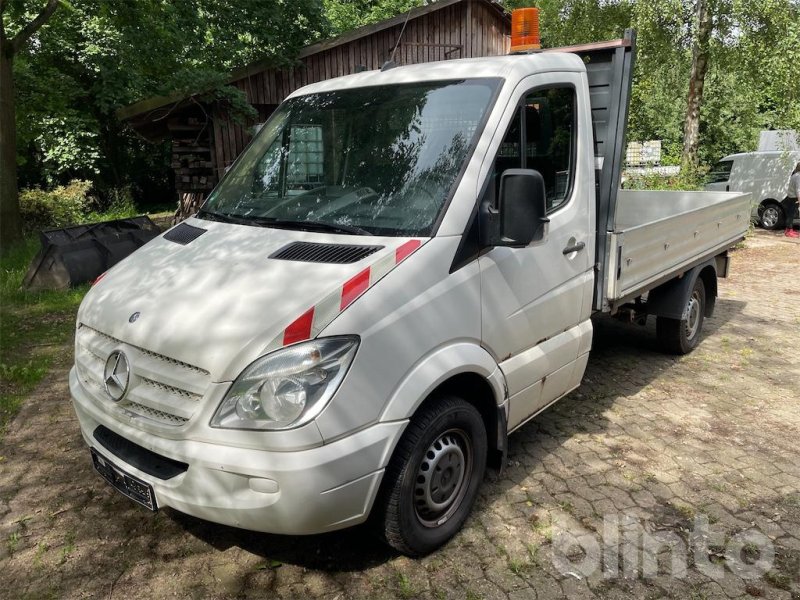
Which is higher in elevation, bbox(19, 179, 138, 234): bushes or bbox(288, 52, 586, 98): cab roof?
bbox(288, 52, 586, 98): cab roof

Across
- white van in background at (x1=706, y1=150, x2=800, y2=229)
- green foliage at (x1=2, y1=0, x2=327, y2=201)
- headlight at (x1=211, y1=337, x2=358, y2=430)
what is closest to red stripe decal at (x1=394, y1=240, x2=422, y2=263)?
headlight at (x1=211, y1=337, x2=358, y2=430)

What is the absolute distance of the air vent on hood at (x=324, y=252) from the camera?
2.92 meters

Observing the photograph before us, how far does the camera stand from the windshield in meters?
3.23

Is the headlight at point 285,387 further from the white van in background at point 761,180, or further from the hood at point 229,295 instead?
the white van in background at point 761,180

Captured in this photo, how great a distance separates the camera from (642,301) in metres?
5.73

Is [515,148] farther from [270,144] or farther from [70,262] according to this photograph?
[70,262]

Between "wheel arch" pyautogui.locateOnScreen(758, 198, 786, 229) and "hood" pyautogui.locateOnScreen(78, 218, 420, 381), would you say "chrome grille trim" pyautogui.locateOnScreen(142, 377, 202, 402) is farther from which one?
"wheel arch" pyautogui.locateOnScreen(758, 198, 786, 229)

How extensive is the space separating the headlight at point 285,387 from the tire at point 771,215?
1595cm

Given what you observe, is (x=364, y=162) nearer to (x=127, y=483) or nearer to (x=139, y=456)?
(x=139, y=456)

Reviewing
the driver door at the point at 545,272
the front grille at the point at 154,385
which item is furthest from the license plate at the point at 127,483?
the driver door at the point at 545,272

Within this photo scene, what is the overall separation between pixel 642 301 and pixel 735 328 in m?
2.17

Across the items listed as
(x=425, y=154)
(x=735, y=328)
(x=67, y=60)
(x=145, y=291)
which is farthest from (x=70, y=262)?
(x=67, y=60)

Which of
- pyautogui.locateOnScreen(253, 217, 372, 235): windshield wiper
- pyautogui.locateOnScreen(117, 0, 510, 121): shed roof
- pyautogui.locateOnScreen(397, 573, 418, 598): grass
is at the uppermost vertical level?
pyautogui.locateOnScreen(117, 0, 510, 121): shed roof

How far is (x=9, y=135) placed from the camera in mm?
11914
